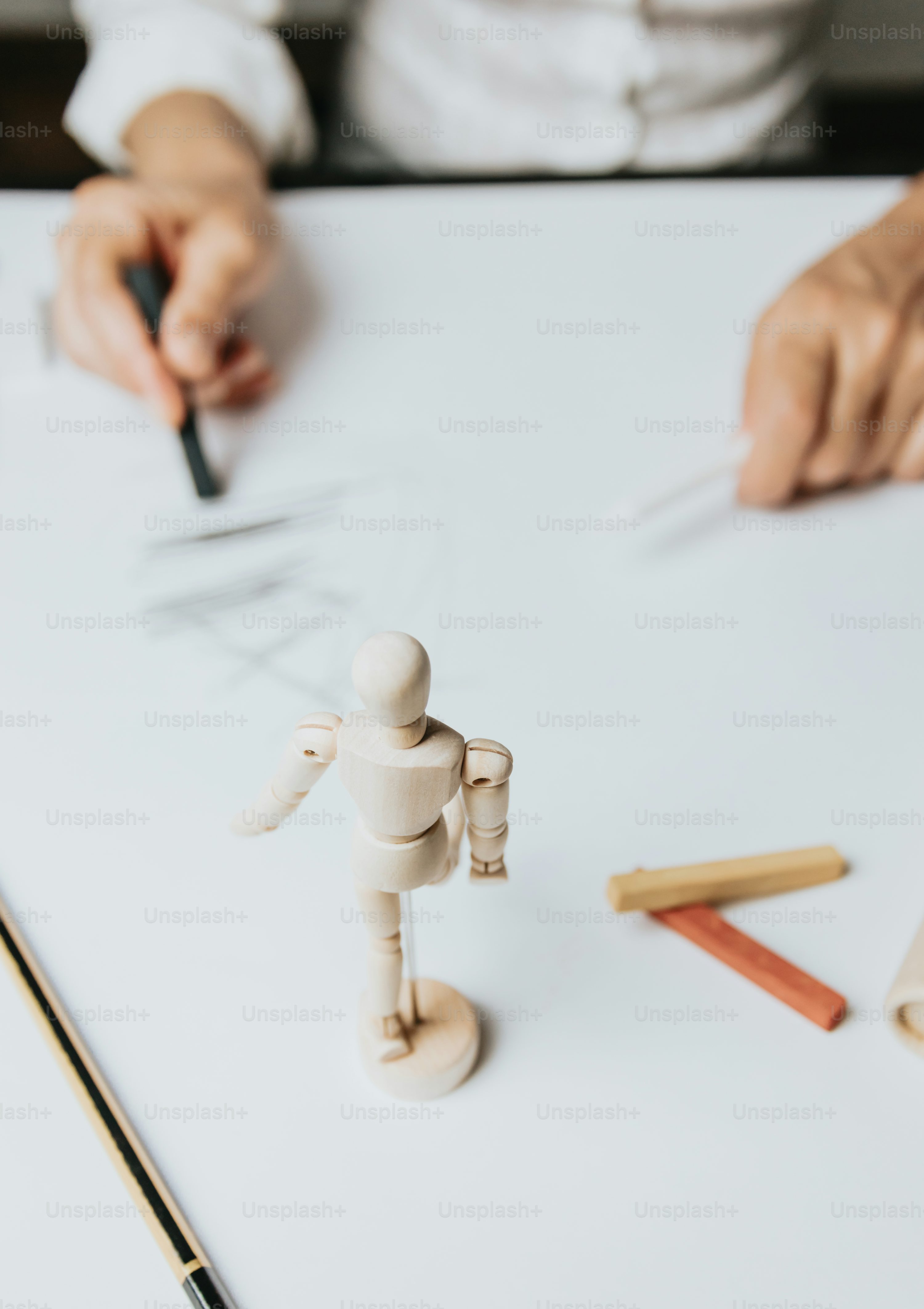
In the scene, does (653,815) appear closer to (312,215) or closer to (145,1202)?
(145,1202)

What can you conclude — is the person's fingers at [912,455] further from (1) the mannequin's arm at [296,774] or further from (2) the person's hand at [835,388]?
(1) the mannequin's arm at [296,774]

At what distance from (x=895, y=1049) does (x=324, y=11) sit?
194 centimetres

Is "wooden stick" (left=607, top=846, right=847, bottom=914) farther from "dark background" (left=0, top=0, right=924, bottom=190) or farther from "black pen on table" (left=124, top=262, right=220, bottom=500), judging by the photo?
"dark background" (left=0, top=0, right=924, bottom=190)

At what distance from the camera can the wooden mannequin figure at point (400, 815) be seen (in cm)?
33

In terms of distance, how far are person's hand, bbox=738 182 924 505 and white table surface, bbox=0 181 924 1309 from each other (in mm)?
29

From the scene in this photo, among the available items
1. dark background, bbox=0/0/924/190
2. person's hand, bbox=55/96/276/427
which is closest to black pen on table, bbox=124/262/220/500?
person's hand, bbox=55/96/276/427

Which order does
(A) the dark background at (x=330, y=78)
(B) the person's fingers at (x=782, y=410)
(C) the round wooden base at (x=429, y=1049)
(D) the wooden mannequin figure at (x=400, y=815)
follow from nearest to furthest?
(D) the wooden mannequin figure at (x=400, y=815) → (C) the round wooden base at (x=429, y=1049) → (B) the person's fingers at (x=782, y=410) → (A) the dark background at (x=330, y=78)

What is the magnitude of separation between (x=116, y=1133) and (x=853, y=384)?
0.60m

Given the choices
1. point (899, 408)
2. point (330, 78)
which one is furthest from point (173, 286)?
point (330, 78)

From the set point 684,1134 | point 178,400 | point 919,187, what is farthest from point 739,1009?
point 919,187

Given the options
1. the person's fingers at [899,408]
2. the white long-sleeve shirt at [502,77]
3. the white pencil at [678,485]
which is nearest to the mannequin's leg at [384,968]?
the white pencil at [678,485]

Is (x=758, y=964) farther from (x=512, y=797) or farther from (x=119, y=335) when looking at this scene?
(x=119, y=335)

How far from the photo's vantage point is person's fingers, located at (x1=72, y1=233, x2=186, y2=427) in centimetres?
71

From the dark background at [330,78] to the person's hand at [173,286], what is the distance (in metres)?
1.19
